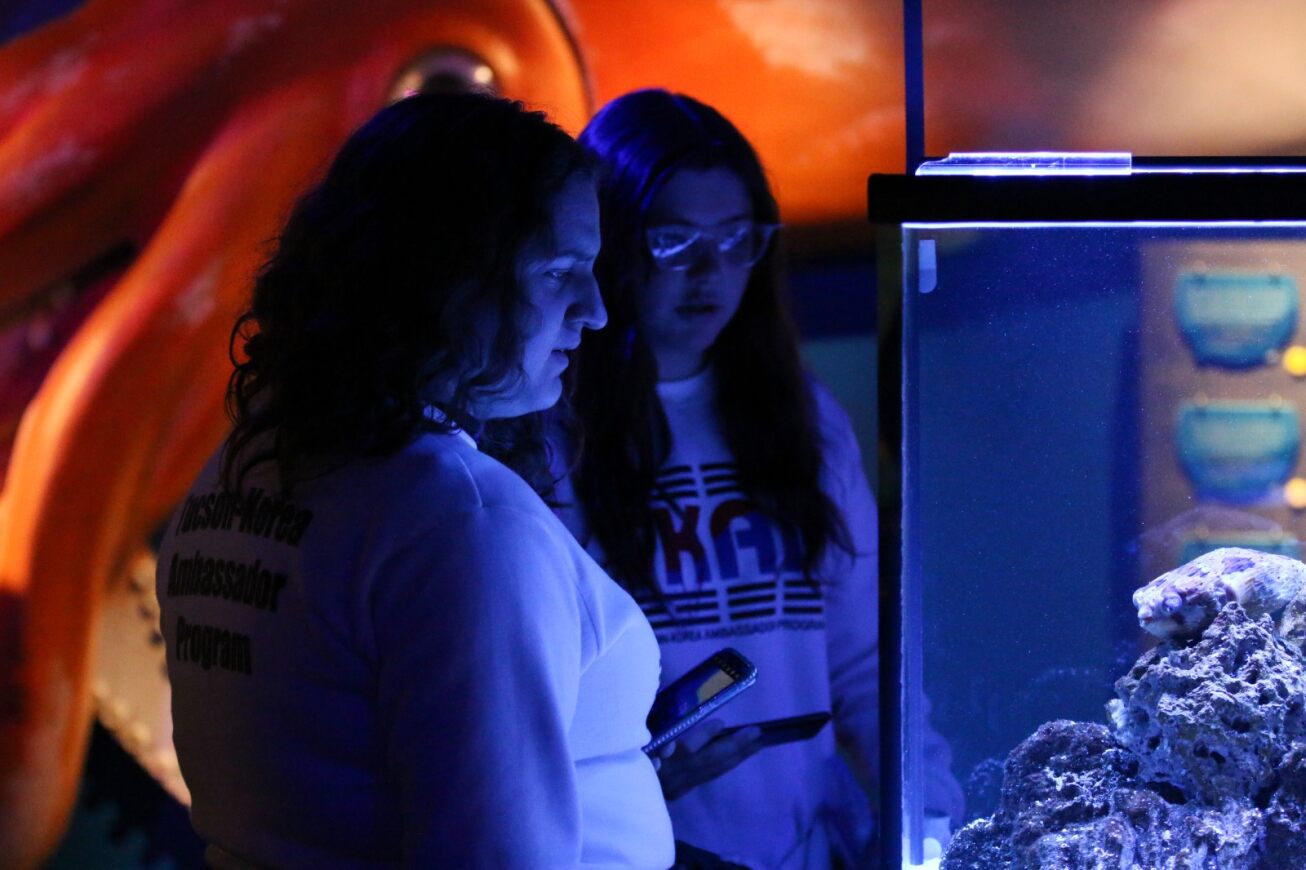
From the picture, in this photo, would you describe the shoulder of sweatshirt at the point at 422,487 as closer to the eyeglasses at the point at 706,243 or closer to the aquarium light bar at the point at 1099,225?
the aquarium light bar at the point at 1099,225

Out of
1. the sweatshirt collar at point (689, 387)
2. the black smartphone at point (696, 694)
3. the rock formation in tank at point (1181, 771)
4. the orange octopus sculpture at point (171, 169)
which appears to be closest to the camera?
the rock formation in tank at point (1181, 771)

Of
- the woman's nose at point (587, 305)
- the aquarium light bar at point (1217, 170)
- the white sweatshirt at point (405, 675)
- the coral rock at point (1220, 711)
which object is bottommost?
the coral rock at point (1220, 711)

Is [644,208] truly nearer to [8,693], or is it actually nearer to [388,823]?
[388,823]

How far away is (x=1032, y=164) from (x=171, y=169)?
1.72m

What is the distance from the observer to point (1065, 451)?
1057 mm

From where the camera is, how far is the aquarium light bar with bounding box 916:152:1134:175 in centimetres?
106

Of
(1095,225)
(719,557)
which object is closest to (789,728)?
(719,557)

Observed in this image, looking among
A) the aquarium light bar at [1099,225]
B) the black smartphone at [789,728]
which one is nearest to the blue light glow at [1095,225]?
the aquarium light bar at [1099,225]

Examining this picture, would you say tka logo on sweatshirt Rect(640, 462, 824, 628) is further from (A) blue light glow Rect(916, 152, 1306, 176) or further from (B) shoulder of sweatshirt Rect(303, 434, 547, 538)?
(B) shoulder of sweatshirt Rect(303, 434, 547, 538)

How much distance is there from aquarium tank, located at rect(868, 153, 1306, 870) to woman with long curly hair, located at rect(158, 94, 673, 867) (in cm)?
35

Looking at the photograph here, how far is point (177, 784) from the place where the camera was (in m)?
2.23

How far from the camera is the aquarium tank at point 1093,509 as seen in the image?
3.30 ft

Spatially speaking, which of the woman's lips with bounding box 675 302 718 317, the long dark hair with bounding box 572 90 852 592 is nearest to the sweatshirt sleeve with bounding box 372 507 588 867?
Result: the long dark hair with bounding box 572 90 852 592

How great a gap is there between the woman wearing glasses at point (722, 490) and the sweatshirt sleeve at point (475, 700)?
0.85 metres
